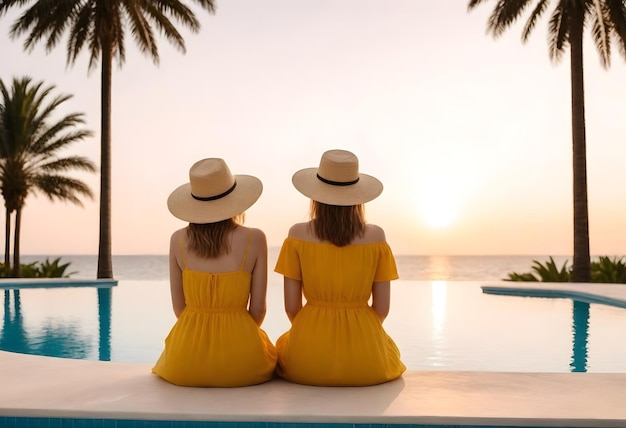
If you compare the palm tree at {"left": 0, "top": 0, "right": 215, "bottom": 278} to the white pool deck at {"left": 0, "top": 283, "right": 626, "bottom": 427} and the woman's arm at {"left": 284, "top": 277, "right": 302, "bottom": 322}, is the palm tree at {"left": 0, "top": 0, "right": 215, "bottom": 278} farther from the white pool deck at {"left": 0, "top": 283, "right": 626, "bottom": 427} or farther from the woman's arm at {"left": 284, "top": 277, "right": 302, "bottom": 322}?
the woman's arm at {"left": 284, "top": 277, "right": 302, "bottom": 322}

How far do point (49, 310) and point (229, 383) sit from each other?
8148mm

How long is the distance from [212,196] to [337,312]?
1038 mm

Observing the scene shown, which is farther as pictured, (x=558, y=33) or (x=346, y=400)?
(x=558, y=33)

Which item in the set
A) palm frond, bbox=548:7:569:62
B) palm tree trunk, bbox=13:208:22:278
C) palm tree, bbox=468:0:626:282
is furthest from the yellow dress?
palm tree trunk, bbox=13:208:22:278

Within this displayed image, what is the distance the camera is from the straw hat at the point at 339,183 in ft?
13.0

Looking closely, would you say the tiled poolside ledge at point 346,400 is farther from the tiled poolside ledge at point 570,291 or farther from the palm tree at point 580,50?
the palm tree at point 580,50

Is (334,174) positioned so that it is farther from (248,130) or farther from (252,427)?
(248,130)

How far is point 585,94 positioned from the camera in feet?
54.0

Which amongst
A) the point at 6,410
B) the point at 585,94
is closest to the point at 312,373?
the point at 6,410

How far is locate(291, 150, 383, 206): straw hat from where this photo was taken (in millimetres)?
3953

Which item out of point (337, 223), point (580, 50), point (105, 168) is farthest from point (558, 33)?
point (337, 223)

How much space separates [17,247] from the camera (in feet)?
70.2

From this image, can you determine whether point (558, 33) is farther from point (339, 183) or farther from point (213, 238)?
point (213, 238)

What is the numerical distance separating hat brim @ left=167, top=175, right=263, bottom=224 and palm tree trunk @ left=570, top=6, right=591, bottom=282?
13772 mm
